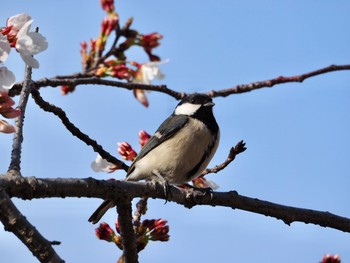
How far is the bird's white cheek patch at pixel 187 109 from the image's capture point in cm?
516

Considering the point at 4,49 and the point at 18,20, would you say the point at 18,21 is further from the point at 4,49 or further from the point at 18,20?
the point at 4,49

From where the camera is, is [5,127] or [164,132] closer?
[5,127]

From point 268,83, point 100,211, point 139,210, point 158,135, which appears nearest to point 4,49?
point 139,210

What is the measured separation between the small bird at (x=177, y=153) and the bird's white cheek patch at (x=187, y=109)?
269 mm

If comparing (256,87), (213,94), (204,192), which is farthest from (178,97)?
(204,192)

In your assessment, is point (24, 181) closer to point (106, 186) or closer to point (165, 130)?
point (106, 186)

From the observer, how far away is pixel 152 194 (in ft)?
10.2

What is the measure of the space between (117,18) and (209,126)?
1090 millimetres

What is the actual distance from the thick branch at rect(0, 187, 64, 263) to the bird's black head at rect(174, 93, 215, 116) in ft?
9.78

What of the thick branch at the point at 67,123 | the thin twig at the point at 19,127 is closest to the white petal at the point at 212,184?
the thick branch at the point at 67,123

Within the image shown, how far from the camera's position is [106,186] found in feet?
8.75

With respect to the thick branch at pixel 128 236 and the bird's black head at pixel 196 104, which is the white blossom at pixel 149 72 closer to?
the bird's black head at pixel 196 104

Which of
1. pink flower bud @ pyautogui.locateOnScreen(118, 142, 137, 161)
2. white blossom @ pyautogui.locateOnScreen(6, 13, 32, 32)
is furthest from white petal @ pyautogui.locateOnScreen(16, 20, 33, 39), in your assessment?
pink flower bud @ pyautogui.locateOnScreen(118, 142, 137, 161)

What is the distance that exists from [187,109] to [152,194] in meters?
2.24
